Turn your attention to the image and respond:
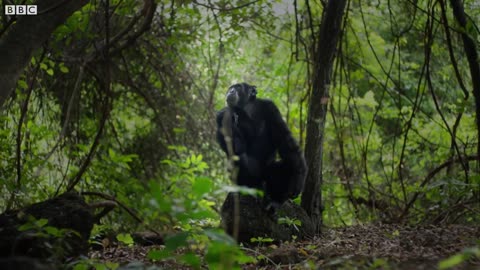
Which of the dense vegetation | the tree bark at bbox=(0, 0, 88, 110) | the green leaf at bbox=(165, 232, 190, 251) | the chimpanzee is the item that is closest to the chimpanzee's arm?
the chimpanzee

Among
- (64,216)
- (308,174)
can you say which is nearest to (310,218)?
(308,174)

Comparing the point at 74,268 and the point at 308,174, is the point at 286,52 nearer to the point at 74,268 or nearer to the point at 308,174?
the point at 308,174

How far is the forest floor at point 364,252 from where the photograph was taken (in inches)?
114

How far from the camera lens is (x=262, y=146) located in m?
6.03

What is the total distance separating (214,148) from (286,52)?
219 cm

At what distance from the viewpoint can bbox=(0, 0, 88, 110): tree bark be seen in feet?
10.5

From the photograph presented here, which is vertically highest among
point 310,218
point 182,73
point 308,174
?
point 182,73

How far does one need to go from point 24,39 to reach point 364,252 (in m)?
2.74

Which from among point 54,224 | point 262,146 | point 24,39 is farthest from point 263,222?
point 24,39

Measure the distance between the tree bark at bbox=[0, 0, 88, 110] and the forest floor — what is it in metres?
1.41

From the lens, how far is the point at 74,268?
2.53m

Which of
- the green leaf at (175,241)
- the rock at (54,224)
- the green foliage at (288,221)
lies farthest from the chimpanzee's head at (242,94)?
the green leaf at (175,241)

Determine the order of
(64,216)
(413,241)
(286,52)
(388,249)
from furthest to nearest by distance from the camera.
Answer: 1. (286,52)
2. (413,241)
3. (388,249)
4. (64,216)

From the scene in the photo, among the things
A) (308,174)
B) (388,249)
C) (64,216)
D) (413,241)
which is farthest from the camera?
(308,174)
